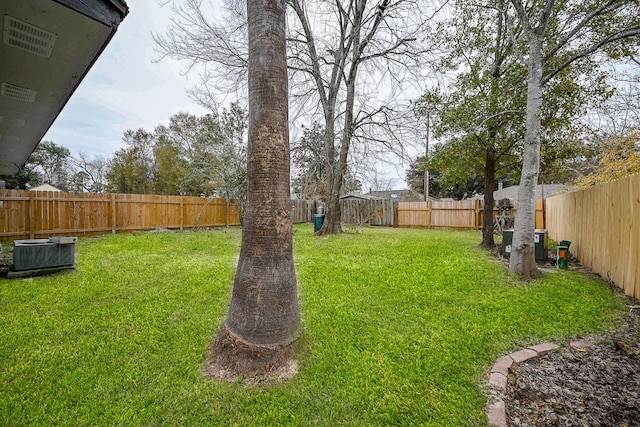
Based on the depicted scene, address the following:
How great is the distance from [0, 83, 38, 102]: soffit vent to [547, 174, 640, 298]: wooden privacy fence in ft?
25.1

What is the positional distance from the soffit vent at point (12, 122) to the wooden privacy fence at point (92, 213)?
3.72 meters

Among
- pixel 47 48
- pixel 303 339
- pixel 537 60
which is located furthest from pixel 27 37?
pixel 537 60

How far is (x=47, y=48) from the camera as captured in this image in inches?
95.2

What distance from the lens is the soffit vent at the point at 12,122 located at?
4.35m

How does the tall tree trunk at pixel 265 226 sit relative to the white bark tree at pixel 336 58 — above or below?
below

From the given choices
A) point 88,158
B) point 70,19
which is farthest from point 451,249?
point 88,158

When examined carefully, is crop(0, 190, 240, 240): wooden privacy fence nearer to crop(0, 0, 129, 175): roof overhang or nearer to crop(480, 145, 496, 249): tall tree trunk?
crop(0, 0, 129, 175): roof overhang

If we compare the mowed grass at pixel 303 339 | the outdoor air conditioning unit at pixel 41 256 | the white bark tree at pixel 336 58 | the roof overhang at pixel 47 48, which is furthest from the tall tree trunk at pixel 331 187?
the roof overhang at pixel 47 48

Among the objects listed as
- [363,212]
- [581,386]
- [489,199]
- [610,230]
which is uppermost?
[489,199]

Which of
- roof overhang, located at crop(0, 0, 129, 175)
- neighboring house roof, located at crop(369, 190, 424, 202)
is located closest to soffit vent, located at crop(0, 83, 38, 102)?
roof overhang, located at crop(0, 0, 129, 175)

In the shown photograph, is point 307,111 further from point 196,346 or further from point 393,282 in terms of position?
point 196,346

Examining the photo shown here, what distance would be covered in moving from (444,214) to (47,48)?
563 inches

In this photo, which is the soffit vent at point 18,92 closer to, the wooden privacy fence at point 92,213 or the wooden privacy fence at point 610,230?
the wooden privacy fence at point 92,213

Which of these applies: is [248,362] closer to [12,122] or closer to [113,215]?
[12,122]
